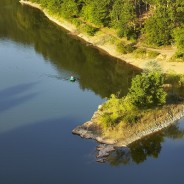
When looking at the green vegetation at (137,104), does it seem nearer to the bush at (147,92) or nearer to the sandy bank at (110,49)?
the bush at (147,92)

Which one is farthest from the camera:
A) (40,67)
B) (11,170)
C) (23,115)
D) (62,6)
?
(62,6)

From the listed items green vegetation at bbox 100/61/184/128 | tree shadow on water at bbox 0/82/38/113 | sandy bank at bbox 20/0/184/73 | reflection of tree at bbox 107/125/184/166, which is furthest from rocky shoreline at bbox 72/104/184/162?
sandy bank at bbox 20/0/184/73

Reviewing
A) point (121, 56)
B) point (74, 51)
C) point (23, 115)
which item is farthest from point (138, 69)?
point (23, 115)

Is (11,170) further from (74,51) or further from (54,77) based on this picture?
(74,51)

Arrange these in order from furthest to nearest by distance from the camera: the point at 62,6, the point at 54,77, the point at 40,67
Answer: the point at 62,6
the point at 40,67
the point at 54,77

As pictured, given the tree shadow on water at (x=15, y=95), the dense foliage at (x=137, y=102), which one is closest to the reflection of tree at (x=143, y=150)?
the dense foliage at (x=137, y=102)
